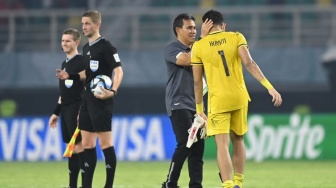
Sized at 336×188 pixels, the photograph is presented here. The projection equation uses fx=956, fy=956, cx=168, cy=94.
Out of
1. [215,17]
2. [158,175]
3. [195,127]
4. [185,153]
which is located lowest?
[158,175]

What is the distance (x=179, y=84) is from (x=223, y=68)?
1121 mm

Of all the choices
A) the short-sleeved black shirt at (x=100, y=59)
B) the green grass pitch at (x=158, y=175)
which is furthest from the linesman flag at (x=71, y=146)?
the green grass pitch at (x=158, y=175)

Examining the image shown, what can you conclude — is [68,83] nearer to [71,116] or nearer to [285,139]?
[71,116]

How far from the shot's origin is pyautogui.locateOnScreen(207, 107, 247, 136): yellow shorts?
10.4m

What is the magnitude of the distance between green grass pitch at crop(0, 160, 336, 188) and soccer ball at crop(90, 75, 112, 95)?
2.45 meters

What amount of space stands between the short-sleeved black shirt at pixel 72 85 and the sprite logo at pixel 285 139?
26.6ft

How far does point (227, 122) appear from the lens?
10.4 metres

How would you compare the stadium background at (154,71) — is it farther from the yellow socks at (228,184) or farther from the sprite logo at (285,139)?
the yellow socks at (228,184)

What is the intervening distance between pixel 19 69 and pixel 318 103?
676 centimetres

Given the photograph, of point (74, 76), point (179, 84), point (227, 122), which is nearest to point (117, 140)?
point (74, 76)

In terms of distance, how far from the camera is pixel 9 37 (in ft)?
73.5

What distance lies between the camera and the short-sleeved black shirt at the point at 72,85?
12047 millimetres

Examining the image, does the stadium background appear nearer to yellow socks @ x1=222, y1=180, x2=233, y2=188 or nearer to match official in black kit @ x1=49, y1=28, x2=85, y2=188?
match official in black kit @ x1=49, y1=28, x2=85, y2=188

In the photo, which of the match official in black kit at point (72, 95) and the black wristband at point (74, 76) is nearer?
the black wristband at point (74, 76)
